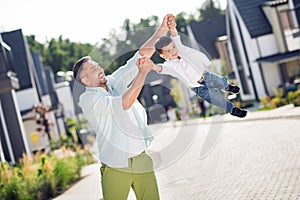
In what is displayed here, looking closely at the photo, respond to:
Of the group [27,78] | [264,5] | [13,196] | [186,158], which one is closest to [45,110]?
[27,78]

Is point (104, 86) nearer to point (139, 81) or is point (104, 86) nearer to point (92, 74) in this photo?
point (92, 74)

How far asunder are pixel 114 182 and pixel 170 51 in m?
1.32

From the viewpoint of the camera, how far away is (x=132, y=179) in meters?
4.73

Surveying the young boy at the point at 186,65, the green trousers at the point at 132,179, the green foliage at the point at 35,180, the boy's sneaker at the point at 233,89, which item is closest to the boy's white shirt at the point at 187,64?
the young boy at the point at 186,65

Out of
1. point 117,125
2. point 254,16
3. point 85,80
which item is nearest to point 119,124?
point 117,125

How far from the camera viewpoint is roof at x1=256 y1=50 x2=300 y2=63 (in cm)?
3441

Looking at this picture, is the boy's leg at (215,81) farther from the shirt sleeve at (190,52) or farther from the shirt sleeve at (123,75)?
the shirt sleeve at (123,75)

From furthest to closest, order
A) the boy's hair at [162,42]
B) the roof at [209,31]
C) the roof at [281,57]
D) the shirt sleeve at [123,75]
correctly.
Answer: the roof at [209,31] → the roof at [281,57] → the shirt sleeve at [123,75] → the boy's hair at [162,42]

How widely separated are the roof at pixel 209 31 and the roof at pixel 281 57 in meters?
14.6

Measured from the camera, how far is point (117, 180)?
4648 mm

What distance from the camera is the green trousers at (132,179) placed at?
462 cm

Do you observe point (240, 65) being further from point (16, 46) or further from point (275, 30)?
point (16, 46)

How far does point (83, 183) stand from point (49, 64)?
68173 mm

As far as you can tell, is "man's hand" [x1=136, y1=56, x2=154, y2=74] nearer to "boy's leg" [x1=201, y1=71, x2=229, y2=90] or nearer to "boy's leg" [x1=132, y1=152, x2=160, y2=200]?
"boy's leg" [x1=201, y1=71, x2=229, y2=90]
